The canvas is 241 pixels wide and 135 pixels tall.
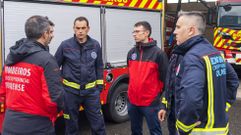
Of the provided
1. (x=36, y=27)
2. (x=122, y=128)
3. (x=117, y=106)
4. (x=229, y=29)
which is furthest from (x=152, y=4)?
(x=229, y=29)

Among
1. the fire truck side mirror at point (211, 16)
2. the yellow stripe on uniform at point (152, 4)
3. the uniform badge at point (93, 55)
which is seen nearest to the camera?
the uniform badge at point (93, 55)

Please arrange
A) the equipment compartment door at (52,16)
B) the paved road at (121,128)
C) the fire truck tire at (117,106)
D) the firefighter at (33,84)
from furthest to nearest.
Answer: the fire truck tire at (117,106)
the paved road at (121,128)
the equipment compartment door at (52,16)
the firefighter at (33,84)

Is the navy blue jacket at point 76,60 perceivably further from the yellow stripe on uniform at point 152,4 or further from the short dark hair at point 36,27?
the yellow stripe on uniform at point 152,4

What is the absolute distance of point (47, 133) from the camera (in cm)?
296

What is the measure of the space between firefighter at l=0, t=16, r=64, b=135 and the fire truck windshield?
8.28 meters

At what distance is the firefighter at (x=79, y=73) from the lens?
428 cm

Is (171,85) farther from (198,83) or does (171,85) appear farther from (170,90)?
(198,83)

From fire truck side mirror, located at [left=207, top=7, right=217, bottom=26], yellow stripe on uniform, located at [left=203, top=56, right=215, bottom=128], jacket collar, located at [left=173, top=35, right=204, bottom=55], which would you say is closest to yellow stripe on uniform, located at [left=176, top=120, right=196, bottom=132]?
yellow stripe on uniform, located at [left=203, top=56, right=215, bottom=128]

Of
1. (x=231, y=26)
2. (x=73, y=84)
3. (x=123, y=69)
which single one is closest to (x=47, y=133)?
(x=73, y=84)

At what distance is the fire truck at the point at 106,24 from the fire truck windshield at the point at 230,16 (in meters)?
4.29

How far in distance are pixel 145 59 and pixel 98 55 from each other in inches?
26.4

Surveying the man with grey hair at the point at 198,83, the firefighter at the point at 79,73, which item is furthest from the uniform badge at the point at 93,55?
the man with grey hair at the point at 198,83

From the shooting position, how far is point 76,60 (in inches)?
167

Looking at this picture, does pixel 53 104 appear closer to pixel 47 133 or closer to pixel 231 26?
pixel 47 133
